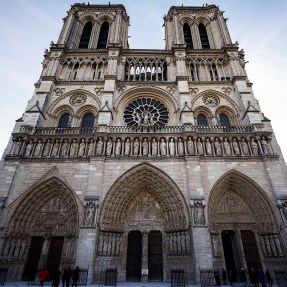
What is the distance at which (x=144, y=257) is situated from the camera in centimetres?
1079

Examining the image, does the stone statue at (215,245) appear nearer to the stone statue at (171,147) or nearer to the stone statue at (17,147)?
the stone statue at (171,147)

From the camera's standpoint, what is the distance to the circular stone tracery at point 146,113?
1533cm

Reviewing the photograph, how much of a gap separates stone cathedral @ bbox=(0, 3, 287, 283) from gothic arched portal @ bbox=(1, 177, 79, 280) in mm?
48

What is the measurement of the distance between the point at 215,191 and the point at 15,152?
11.1 metres

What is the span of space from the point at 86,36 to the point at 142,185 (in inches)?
652

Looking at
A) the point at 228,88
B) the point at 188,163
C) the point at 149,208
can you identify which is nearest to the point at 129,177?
the point at 149,208

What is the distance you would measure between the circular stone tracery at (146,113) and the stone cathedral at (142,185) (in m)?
0.10

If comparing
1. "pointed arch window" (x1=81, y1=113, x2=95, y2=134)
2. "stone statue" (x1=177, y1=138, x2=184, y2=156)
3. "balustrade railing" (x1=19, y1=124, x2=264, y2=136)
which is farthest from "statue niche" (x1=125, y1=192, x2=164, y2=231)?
"pointed arch window" (x1=81, y1=113, x2=95, y2=134)

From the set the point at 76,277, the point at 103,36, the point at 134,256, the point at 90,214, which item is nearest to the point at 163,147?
the point at 90,214

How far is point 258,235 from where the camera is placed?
11.0 meters

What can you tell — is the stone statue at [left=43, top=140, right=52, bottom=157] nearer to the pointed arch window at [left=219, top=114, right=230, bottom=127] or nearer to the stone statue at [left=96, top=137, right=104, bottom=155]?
the stone statue at [left=96, top=137, right=104, bottom=155]

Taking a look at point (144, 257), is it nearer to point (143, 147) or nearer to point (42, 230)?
point (42, 230)

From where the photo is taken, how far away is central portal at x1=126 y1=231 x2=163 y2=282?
34.5ft

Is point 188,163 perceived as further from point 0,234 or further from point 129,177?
point 0,234
